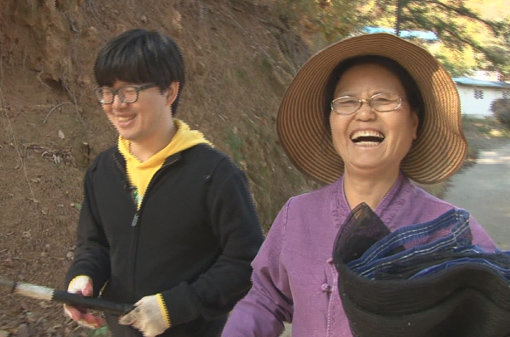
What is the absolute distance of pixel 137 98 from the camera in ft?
6.27

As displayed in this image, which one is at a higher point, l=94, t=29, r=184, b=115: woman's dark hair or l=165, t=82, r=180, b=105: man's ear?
l=94, t=29, r=184, b=115: woman's dark hair

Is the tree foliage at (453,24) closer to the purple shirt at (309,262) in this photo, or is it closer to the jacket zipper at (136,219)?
the jacket zipper at (136,219)

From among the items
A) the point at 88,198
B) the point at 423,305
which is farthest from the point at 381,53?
the point at 88,198

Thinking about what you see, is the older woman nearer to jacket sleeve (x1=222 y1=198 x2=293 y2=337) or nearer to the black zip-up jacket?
jacket sleeve (x1=222 y1=198 x2=293 y2=337)

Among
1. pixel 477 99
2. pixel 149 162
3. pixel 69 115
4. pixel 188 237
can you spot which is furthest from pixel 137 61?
pixel 477 99

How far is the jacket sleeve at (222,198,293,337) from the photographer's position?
155 centimetres

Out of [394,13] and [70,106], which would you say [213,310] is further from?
[394,13]

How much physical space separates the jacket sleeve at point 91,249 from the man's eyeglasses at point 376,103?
111 cm

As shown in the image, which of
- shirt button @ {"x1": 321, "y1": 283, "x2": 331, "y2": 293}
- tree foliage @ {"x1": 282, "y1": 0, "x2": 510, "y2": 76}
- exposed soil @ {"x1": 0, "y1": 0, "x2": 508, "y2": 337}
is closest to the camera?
shirt button @ {"x1": 321, "y1": 283, "x2": 331, "y2": 293}

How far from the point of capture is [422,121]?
1664 mm

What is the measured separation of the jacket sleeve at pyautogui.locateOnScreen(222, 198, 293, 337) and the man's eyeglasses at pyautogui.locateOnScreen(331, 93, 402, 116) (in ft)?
1.18

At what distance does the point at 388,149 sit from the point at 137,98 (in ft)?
3.02

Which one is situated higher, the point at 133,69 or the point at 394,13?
the point at 133,69

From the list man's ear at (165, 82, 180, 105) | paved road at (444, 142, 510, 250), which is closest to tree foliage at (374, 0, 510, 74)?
paved road at (444, 142, 510, 250)
